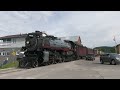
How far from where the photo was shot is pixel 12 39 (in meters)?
64.9

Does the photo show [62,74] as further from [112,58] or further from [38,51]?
[112,58]

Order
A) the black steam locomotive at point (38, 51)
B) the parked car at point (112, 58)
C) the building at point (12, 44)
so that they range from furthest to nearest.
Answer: the building at point (12, 44)
the parked car at point (112, 58)
the black steam locomotive at point (38, 51)

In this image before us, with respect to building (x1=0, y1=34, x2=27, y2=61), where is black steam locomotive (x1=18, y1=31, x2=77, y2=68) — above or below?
below

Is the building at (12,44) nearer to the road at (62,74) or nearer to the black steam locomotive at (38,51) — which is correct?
the black steam locomotive at (38,51)

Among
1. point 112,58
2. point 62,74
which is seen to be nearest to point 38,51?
point 62,74

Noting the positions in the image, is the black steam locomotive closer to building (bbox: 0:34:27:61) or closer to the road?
the road

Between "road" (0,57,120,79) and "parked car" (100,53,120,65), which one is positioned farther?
"parked car" (100,53,120,65)

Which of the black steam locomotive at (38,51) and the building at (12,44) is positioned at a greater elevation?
the building at (12,44)

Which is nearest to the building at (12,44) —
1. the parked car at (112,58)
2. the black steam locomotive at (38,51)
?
the black steam locomotive at (38,51)

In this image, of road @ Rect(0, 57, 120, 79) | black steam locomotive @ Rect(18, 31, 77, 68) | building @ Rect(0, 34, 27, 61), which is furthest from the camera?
building @ Rect(0, 34, 27, 61)

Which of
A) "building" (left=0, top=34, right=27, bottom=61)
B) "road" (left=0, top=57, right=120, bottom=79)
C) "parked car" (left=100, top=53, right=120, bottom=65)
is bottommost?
"road" (left=0, top=57, right=120, bottom=79)

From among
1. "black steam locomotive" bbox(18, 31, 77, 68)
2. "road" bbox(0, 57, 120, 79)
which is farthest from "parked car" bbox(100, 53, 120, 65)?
"road" bbox(0, 57, 120, 79)
